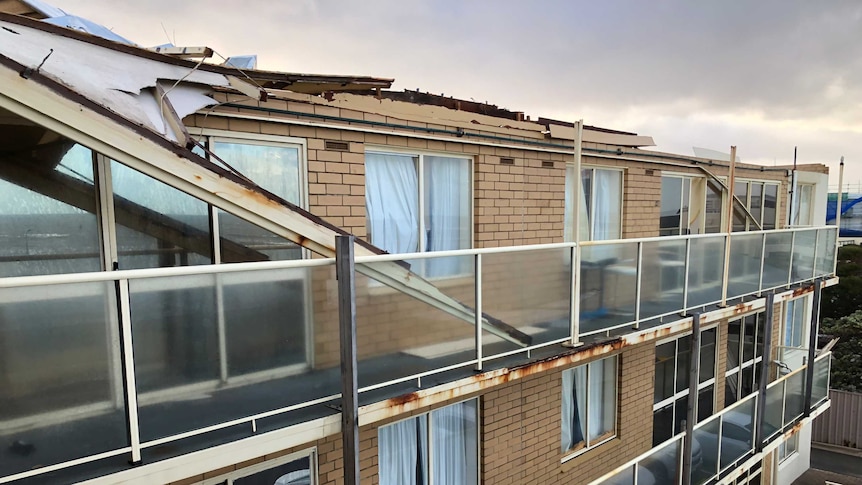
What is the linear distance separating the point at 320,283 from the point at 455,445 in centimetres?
367

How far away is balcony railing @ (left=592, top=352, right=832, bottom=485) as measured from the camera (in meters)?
7.00

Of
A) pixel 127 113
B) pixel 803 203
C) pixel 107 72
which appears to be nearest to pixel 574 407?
pixel 127 113

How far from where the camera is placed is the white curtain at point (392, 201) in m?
5.28

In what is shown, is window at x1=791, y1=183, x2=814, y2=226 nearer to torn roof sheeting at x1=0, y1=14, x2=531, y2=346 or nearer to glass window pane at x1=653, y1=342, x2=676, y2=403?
glass window pane at x1=653, y1=342, x2=676, y2=403

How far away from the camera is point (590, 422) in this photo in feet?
25.0

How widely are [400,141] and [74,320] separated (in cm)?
361

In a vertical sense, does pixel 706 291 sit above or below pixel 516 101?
below

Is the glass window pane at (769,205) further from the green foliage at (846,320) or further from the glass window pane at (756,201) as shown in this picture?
the green foliage at (846,320)

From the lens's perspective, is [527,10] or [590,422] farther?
[527,10]

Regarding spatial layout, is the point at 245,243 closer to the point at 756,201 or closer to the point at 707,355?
the point at 707,355

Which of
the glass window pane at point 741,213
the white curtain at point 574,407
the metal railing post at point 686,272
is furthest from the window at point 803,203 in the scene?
the white curtain at point 574,407

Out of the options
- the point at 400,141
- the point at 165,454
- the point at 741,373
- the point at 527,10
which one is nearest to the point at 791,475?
the point at 741,373

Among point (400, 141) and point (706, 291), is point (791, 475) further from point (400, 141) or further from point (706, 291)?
point (400, 141)

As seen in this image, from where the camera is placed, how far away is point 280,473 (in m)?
4.56
